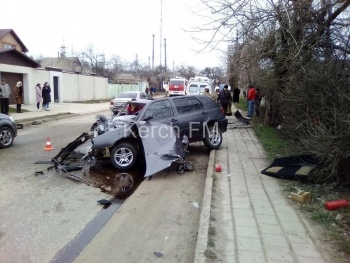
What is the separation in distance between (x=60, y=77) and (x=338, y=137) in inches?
1080

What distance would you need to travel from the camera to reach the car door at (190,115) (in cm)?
822

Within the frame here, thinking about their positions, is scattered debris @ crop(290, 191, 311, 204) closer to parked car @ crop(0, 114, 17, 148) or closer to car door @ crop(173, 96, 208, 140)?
car door @ crop(173, 96, 208, 140)

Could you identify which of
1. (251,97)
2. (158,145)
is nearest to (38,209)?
(158,145)

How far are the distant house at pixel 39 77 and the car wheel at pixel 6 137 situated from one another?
14.1 m

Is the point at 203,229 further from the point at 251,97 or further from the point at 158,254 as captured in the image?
the point at 251,97

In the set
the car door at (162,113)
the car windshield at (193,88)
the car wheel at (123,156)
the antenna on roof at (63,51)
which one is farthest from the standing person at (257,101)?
the antenna on roof at (63,51)

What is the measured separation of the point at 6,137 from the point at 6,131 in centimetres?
18

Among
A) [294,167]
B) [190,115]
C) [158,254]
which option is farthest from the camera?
[190,115]

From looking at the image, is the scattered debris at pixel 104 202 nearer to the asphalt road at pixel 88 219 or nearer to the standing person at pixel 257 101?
the asphalt road at pixel 88 219

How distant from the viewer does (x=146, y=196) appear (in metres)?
5.53

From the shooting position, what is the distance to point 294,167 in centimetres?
617

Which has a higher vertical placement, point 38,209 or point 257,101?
point 257,101

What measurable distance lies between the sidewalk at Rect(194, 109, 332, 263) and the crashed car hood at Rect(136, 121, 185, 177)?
873 mm

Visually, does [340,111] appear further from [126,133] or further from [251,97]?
[251,97]
